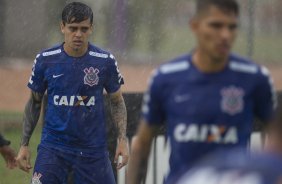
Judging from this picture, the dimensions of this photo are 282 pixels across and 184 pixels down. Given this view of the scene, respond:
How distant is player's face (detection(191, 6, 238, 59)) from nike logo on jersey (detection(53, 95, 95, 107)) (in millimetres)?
2713

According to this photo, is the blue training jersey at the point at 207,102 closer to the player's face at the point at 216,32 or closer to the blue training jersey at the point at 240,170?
the player's face at the point at 216,32

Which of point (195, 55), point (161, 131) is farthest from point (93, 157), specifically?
point (195, 55)

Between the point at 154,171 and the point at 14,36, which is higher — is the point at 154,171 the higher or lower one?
the lower one

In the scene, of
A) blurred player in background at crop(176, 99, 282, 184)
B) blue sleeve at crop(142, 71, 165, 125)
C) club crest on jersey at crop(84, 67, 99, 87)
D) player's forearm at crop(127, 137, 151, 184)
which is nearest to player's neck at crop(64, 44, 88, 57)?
club crest on jersey at crop(84, 67, 99, 87)

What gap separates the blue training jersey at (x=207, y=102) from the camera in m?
5.68

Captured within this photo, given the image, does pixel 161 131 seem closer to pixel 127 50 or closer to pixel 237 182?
pixel 237 182

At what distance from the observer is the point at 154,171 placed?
9.77m

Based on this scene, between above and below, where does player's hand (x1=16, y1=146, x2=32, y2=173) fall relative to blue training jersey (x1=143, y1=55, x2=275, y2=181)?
below

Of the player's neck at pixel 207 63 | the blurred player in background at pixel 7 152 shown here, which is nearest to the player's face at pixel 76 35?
the blurred player in background at pixel 7 152

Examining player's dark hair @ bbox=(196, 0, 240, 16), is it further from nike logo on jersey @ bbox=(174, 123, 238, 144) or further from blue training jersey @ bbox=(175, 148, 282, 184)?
blue training jersey @ bbox=(175, 148, 282, 184)

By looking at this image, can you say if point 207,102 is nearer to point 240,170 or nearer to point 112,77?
point 240,170

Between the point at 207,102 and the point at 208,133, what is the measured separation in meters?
0.17

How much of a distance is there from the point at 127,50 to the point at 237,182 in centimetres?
1794

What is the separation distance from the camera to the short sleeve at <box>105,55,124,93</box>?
8.46 metres
